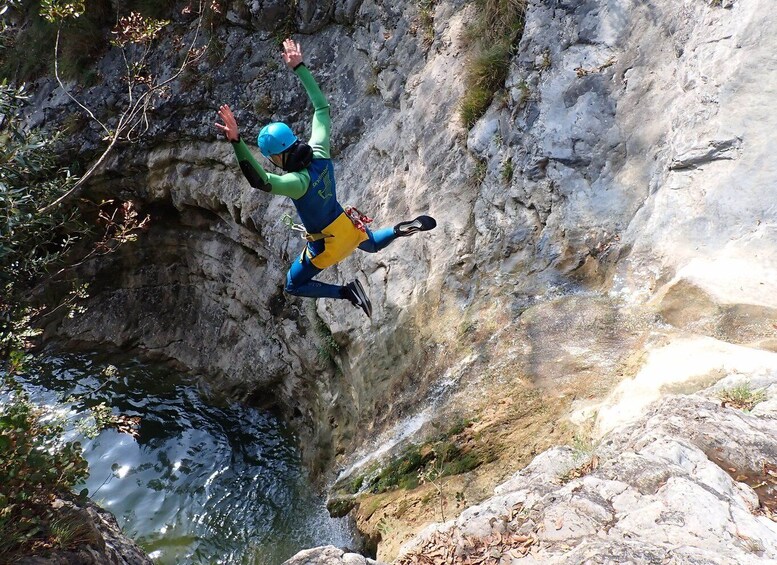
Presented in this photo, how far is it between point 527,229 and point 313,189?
6.87 ft

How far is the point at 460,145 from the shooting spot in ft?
22.0

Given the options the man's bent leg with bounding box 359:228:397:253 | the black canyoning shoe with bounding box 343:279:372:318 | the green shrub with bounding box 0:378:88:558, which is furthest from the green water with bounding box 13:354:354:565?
the man's bent leg with bounding box 359:228:397:253

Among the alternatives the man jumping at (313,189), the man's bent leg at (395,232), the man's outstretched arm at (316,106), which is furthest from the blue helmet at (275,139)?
the man's bent leg at (395,232)

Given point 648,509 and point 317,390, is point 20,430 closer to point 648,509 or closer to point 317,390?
point 648,509

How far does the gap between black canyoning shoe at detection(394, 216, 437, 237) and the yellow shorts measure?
35 centimetres

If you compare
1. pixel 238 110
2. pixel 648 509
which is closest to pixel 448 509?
pixel 648 509

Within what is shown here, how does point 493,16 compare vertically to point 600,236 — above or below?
above

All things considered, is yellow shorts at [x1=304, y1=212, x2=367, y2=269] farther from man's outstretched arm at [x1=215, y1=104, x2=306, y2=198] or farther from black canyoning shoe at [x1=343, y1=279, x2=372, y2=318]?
man's outstretched arm at [x1=215, y1=104, x2=306, y2=198]

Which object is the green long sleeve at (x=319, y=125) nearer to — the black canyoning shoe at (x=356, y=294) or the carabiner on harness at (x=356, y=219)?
the carabiner on harness at (x=356, y=219)

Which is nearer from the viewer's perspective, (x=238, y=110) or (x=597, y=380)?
(x=597, y=380)

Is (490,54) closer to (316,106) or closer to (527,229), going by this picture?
(527,229)

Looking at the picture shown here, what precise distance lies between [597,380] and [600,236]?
4.71 feet

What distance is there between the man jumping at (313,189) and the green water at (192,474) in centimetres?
243

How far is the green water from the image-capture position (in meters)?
6.79
